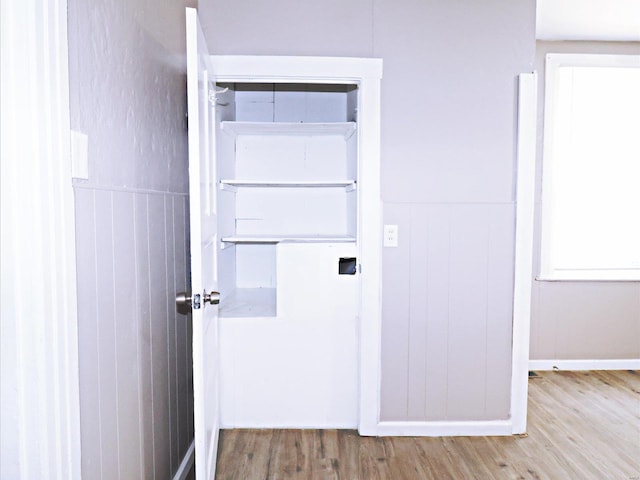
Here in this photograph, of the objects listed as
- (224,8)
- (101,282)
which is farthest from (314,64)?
(101,282)

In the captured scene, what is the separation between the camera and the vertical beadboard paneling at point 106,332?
4.25 feet

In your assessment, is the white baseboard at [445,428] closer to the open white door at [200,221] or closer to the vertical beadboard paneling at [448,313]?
the vertical beadboard paneling at [448,313]

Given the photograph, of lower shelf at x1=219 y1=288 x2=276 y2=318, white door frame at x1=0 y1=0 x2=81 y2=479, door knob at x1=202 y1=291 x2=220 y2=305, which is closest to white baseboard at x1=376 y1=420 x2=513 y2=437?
lower shelf at x1=219 y1=288 x2=276 y2=318

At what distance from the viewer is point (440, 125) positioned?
250cm

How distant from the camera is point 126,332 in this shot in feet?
4.94

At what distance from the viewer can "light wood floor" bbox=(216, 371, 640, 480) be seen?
7.34ft

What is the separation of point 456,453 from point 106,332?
1.83 meters

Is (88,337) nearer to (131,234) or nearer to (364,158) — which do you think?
(131,234)

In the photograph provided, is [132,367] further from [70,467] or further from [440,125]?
[440,125]

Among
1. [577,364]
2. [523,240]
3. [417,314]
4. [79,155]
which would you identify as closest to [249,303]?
[417,314]

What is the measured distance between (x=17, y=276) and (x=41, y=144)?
10.2 inches

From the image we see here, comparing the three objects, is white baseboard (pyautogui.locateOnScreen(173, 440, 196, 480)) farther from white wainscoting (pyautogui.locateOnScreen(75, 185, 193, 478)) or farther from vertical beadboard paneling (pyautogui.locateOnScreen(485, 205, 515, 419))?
vertical beadboard paneling (pyautogui.locateOnScreen(485, 205, 515, 419))

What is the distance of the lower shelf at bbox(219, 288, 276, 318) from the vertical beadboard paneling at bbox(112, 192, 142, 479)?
1.05 m

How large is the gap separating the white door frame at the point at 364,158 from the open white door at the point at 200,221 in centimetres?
44
